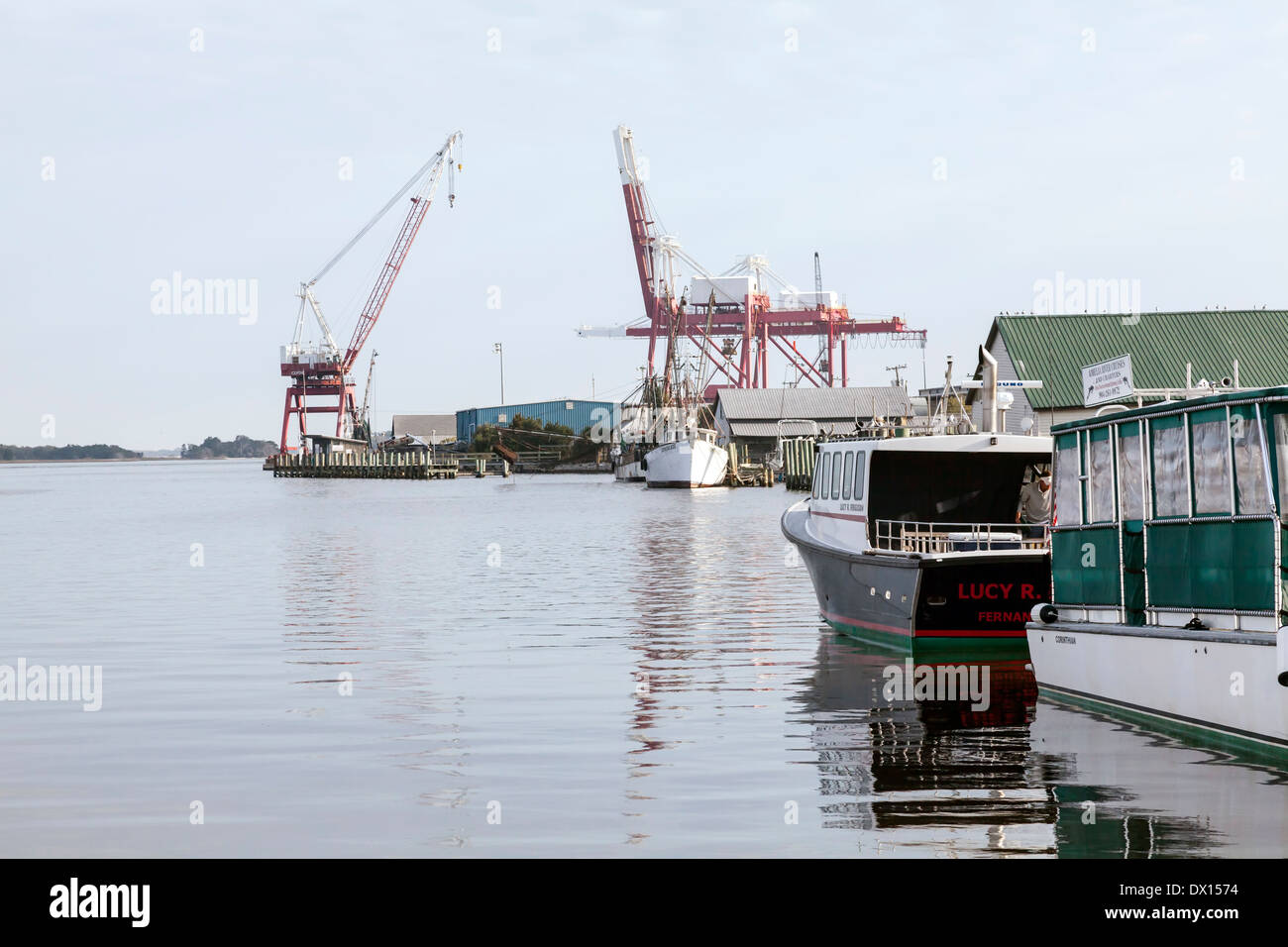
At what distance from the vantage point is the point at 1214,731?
45.3 ft

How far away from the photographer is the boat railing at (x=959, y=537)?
2023 cm

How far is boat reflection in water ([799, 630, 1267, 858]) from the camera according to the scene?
34.9 feet

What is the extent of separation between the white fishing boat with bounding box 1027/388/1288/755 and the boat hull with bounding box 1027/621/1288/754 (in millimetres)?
16

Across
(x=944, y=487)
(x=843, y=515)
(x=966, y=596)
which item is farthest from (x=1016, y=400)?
(x=966, y=596)

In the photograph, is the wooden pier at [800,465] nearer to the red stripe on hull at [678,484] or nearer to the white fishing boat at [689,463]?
the white fishing boat at [689,463]

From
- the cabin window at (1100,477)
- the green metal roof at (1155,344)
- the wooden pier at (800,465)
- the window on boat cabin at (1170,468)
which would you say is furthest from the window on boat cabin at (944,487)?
the wooden pier at (800,465)

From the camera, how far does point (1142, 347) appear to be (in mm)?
63000

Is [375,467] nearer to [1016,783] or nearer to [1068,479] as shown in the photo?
[1068,479]

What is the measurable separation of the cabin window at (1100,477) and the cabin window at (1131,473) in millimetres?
169

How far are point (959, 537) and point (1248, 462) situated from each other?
7196 millimetres
